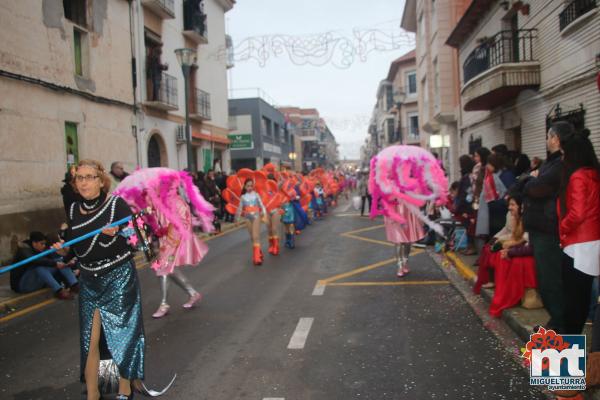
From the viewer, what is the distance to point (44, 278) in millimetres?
7598

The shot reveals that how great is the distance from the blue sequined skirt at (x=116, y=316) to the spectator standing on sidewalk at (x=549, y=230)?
3.33 meters

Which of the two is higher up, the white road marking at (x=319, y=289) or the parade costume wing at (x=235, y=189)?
the parade costume wing at (x=235, y=189)

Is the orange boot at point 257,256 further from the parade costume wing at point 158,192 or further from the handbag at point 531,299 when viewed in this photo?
the handbag at point 531,299

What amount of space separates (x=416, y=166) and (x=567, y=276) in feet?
15.4

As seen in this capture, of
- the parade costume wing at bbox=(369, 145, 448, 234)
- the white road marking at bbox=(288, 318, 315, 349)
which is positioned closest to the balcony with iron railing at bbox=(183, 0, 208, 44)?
the parade costume wing at bbox=(369, 145, 448, 234)

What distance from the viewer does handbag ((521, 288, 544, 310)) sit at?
5.65 meters

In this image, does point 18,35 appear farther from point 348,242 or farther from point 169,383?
point 169,383

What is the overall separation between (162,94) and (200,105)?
4.42 meters

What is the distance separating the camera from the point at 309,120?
9362cm

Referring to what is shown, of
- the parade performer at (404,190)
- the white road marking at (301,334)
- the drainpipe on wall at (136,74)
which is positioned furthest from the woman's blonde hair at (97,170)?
the drainpipe on wall at (136,74)

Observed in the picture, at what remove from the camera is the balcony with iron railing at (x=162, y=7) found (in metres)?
18.1

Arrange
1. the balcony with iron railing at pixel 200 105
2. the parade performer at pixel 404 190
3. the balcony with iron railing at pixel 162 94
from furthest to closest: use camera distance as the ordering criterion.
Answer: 1. the balcony with iron railing at pixel 200 105
2. the balcony with iron railing at pixel 162 94
3. the parade performer at pixel 404 190

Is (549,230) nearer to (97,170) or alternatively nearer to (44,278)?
(97,170)

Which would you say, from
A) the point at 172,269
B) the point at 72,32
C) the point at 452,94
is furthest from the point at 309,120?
the point at 172,269
